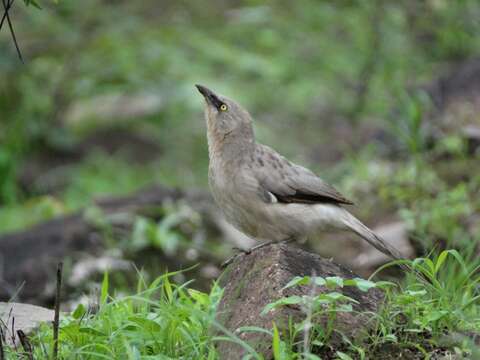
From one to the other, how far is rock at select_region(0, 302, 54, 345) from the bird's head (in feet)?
6.03

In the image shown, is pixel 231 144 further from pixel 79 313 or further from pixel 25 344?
pixel 25 344

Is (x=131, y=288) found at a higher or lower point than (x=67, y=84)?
lower

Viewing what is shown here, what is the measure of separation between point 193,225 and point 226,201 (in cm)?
390

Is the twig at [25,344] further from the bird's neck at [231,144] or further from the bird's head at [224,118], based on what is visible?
the bird's head at [224,118]

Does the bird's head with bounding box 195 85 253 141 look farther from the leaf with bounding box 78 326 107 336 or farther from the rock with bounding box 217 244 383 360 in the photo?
the leaf with bounding box 78 326 107 336

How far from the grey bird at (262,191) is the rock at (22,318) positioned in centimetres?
140

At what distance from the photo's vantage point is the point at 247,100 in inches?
523

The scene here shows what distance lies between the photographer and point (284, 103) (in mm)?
14297

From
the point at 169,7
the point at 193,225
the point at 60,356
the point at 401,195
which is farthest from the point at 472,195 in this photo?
the point at 169,7

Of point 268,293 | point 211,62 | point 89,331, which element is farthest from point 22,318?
point 211,62

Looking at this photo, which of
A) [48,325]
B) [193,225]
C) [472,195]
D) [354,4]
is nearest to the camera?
[48,325]

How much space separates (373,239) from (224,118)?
4.56ft

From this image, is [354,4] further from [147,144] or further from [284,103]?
[147,144]

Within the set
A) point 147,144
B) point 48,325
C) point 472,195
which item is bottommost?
point 147,144
